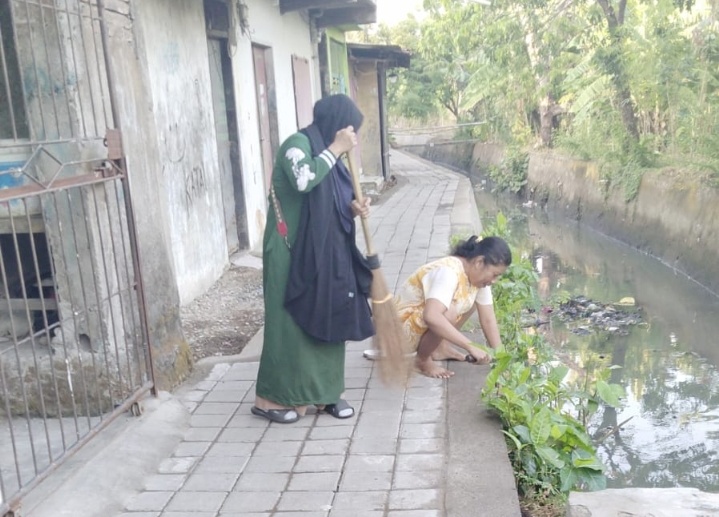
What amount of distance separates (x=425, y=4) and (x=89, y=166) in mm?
14066

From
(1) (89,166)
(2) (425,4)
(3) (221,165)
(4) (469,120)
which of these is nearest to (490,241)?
(1) (89,166)

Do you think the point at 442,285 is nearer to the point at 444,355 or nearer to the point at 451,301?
the point at 451,301

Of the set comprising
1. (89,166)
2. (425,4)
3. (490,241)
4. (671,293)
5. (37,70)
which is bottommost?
(671,293)

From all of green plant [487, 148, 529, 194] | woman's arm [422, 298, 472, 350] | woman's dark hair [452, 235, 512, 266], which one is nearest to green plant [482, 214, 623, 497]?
woman's arm [422, 298, 472, 350]

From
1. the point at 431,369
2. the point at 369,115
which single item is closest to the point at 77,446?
the point at 431,369

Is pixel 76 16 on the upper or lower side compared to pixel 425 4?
lower

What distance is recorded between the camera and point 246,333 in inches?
226

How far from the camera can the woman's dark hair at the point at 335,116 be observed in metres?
3.78

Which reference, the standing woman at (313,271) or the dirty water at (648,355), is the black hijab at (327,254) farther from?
the dirty water at (648,355)

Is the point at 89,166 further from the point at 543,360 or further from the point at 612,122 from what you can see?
the point at 612,122

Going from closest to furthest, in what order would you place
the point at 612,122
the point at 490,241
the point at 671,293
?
the point at 490,241
the point at 671,293
the point at 612,122

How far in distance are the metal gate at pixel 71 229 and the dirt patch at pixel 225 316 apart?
3.95ft

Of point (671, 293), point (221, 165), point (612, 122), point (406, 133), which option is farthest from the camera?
→ point (406, 133)

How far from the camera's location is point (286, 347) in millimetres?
3926
